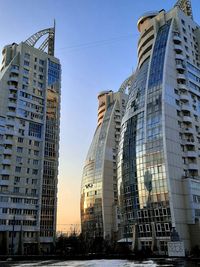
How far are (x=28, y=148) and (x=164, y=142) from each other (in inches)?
1686

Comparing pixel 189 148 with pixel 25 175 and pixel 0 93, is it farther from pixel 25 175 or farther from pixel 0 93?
pixel 0 93

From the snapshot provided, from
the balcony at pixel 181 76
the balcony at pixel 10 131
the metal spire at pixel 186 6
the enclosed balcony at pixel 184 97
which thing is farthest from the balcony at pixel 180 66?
the balcony at pixel 10 131

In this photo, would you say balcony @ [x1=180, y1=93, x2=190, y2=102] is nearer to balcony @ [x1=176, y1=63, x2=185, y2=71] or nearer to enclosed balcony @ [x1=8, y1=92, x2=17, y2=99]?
balcony @ [x1=176, y1=63, x2=185, y2=71]

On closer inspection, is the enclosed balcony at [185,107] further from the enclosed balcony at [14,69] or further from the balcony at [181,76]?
the enclosed balcony at [14,69]

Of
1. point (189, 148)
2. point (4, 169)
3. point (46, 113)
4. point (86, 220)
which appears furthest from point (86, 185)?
point (189, 148)

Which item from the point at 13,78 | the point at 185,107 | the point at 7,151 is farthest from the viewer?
the point at 13,78

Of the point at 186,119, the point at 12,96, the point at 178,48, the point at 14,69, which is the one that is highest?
the point at 14,69

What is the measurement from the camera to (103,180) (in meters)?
140

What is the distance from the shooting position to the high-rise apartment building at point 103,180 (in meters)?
135

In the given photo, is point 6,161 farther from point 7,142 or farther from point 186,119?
point 186,119

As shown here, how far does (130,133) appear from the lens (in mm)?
94438

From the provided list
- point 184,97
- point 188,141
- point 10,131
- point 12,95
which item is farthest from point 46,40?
point 188,141

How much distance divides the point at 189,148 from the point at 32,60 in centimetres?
5987

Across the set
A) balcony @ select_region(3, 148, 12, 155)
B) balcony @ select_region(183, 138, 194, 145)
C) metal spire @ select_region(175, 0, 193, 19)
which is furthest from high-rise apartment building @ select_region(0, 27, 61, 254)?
metal spire @ select_region(175, 0, 193, 19)
